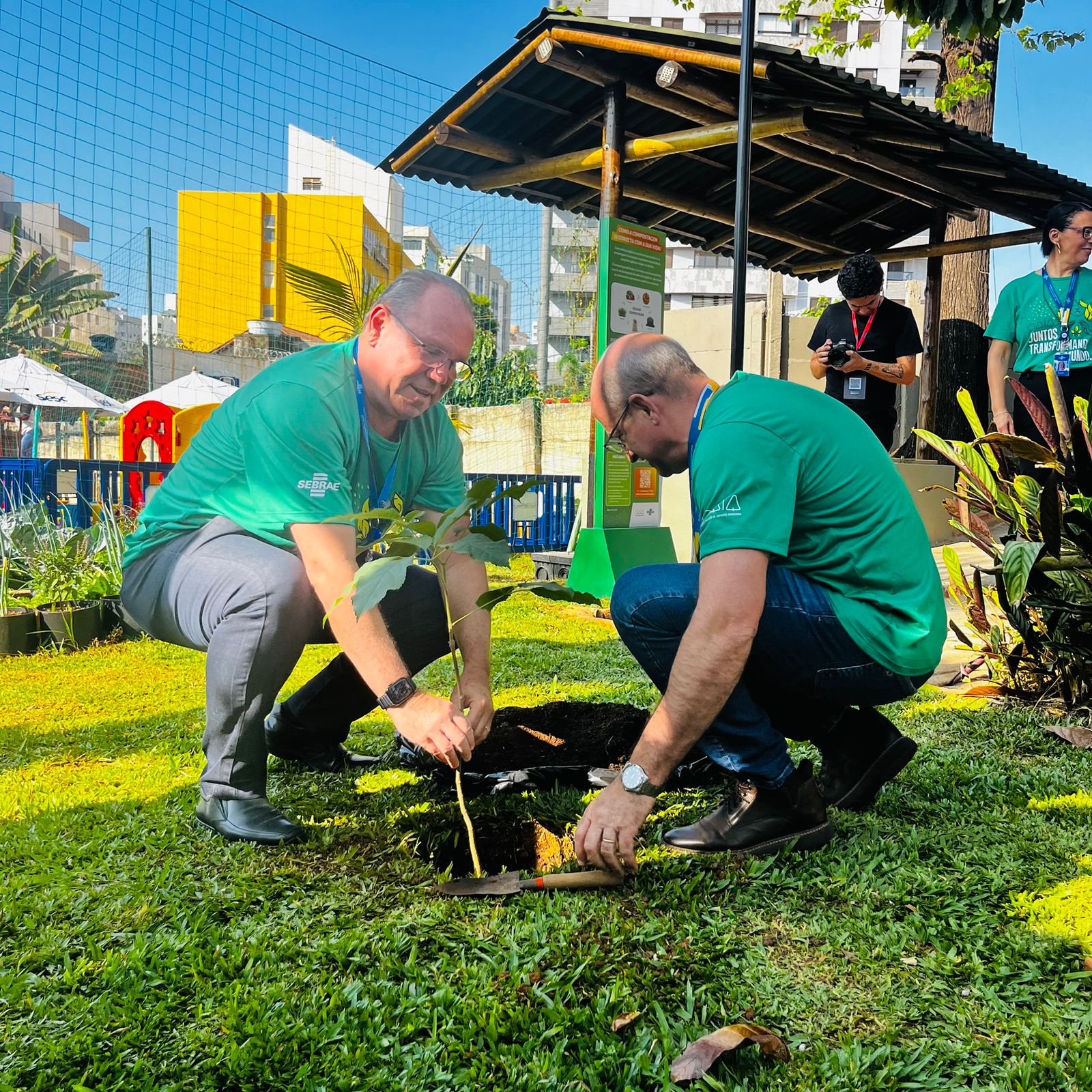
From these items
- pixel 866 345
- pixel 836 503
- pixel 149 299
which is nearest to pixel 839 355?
pixel 866 345

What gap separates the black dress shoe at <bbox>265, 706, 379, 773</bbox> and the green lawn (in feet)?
0.45

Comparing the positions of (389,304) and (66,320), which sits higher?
(66,320)

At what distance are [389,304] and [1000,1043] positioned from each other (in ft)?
6.47

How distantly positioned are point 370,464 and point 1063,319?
11.3ft

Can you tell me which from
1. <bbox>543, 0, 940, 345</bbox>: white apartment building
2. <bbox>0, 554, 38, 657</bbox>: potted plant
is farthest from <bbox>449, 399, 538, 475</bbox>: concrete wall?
<bbox>543, 0, 940, 345</bbox>: white apartment building

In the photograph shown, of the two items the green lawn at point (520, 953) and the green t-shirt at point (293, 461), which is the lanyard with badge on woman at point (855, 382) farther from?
the green t-shirt at point (293, 461)

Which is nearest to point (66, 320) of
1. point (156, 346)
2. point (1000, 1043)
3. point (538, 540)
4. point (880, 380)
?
point (156, 346)

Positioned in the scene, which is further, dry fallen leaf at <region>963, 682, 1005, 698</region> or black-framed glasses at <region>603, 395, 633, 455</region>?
dry fallen leaf at <region>963, 682, 1005, 698</region>

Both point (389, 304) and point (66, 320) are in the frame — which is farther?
point (66, 320)

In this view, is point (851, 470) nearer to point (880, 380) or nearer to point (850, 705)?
point (850, 705)

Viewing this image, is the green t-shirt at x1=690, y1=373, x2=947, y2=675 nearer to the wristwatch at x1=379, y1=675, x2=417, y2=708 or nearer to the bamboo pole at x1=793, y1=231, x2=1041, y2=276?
the wristwatch at x1=379, y1=675, x2=417, y2=708

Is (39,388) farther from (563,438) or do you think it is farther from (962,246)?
(962,246)

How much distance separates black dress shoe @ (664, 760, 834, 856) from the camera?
2.20 meters

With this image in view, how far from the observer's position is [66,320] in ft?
126
